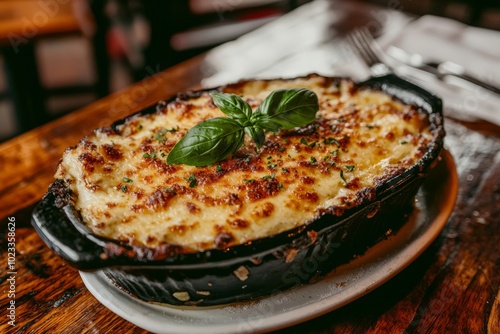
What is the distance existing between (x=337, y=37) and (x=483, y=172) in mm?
1306

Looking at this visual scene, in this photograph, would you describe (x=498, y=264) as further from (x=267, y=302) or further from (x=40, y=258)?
(x=40, y=258)

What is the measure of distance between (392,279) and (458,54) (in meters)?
1.52

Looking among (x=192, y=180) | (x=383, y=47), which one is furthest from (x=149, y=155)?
(x=383, y=47)

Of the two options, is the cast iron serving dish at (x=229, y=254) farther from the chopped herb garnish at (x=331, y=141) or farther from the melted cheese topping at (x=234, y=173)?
the chopped herb garnish at (x=331, y=141)

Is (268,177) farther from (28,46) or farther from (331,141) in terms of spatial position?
(28,46)

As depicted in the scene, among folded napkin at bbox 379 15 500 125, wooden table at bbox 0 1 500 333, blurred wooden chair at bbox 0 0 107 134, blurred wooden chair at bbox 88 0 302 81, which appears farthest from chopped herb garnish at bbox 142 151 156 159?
blurred wooden chair at bbox 88 0 302 81

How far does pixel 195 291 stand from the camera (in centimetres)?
114

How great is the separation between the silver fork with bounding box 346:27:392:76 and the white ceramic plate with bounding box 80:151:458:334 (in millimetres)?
1209

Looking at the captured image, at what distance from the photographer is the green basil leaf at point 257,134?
1.37m

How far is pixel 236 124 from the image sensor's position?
1357 mm

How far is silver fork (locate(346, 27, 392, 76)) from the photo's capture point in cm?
242

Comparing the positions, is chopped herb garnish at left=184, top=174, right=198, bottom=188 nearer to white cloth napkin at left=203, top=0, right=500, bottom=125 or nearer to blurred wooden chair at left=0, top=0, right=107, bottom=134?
white cloth napkin at left=203, top=0, right=500, bottom=125

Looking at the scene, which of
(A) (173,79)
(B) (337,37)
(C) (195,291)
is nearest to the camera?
(C) (195,291)

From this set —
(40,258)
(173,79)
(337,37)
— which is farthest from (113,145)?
(337,37)
